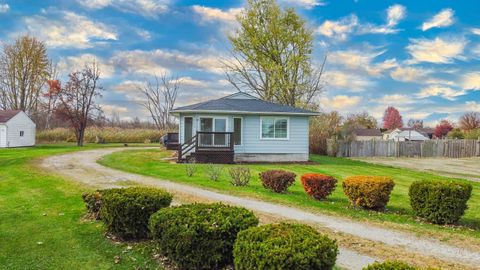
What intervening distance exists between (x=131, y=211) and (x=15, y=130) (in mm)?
34421

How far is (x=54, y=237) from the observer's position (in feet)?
23.8

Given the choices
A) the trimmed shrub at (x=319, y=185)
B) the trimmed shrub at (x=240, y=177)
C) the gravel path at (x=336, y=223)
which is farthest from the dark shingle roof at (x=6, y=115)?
the trimmed shrub at (x=319, y=185)

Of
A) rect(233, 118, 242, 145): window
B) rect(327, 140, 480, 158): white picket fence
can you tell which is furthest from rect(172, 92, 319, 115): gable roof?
rect(327, 140, 480, 158): white picket fence

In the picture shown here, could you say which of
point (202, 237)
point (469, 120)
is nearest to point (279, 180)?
point (202, 237)

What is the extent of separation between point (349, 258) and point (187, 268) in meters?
2.45

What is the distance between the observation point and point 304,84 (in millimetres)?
37156

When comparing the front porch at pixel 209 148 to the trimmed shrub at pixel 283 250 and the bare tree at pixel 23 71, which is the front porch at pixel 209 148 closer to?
the trimmed shrub at pixel 283 250

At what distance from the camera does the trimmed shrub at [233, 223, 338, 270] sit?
364cm

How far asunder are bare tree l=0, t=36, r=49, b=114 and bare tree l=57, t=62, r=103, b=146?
1041 cm

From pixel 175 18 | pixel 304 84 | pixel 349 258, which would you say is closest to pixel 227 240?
pixel 349 258

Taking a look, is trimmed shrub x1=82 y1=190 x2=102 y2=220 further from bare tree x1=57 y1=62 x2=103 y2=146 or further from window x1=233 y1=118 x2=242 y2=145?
bare tree x1=57 y1=62 x2=103 y2=146

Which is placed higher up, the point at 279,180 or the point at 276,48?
the point at 276,48

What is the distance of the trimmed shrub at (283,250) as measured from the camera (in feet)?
12.0

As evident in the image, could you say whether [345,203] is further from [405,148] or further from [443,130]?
[443,130]
